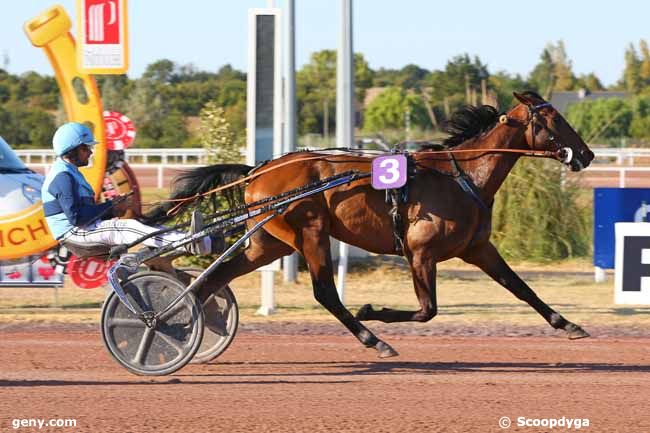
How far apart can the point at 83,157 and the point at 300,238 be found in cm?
156

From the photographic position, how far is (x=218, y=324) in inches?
305

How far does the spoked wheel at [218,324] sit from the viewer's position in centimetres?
773

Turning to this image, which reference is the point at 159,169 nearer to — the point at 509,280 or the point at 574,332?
the point at 509,280

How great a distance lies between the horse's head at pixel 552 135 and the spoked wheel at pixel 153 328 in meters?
2.54

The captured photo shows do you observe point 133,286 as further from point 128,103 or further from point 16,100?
point 16,100

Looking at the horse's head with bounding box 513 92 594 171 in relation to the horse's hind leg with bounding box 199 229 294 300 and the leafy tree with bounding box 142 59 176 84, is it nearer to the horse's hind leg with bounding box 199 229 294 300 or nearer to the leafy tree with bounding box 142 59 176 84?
the horse's hind leg with bounding box 199 229 294 300

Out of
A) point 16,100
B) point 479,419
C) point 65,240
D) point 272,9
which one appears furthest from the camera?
point 16,100

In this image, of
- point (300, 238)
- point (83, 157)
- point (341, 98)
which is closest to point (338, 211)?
point (300, 238)

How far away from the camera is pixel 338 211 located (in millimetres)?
7617

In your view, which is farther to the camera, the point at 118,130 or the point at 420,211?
the point at 118,130

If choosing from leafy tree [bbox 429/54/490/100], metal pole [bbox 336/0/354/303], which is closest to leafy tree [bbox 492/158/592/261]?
metal pole [bbox 336/0/354/303]

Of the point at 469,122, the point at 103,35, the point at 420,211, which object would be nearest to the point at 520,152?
the point at 469,122

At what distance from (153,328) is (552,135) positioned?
9.61 feet

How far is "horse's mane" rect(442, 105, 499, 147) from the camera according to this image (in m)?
7.93
